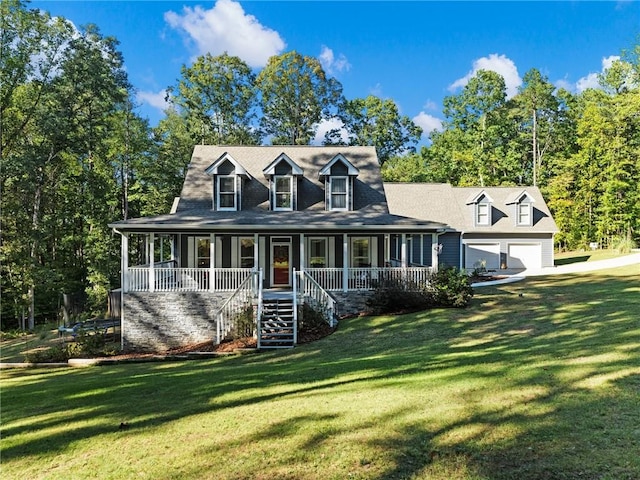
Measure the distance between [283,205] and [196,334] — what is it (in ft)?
23.2

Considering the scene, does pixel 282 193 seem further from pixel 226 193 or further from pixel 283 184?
pixel 226 193

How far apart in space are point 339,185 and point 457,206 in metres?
13.3

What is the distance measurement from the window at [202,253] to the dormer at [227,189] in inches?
63.7

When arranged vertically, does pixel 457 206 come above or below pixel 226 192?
above

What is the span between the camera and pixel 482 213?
28.9m

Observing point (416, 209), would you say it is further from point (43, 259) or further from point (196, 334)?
point (43, 259)

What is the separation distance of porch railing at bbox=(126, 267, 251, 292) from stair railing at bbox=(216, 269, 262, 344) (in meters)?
0.43

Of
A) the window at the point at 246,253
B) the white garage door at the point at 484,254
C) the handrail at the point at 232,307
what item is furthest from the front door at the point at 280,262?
the white garage door at the point at 484,254

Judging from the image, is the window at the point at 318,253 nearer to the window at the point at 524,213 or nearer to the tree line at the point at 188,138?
the tree line at the point at 188,138

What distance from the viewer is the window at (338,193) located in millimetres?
18734

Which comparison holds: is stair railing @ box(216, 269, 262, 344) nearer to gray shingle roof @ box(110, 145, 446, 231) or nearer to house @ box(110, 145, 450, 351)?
house @ box(110, 145, 450, 351)

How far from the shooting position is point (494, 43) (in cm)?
2292

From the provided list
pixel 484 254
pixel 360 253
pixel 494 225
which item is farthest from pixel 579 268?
pixel 360 253

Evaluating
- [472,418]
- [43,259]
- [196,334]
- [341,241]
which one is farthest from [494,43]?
[43,259]
